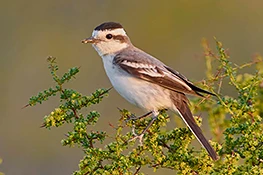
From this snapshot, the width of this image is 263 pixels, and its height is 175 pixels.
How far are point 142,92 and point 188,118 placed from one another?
19.4 inches

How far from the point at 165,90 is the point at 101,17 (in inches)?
231

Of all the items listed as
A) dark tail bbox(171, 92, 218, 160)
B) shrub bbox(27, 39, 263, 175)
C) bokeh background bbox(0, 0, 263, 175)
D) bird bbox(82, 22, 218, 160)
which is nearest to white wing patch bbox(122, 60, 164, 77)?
bird bbox(82, 22, 218, 160)

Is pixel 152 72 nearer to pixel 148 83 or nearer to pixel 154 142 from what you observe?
pixel 148 83

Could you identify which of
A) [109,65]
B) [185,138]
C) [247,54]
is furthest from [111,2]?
[185,138]

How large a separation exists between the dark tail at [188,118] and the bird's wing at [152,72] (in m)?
0.06

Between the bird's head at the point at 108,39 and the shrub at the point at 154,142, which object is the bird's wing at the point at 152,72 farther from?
the shrub at the point at 154,142

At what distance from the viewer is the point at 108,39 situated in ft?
14.6

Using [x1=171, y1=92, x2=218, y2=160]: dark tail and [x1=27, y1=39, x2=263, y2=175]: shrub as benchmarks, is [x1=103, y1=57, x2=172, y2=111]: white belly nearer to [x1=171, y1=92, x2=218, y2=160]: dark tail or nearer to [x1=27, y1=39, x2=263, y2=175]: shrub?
[x1=171, y1=92, x2=218, y2=160]: dark tail

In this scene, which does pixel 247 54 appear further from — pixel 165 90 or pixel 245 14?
pixel 165 90

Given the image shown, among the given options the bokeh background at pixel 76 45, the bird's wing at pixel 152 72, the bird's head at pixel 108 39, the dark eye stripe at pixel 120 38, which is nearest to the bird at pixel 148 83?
the bird's wing at pixel 152 72

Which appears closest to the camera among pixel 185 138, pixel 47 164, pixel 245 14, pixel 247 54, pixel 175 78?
pixel 185 138

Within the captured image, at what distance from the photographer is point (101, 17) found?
9.85 m

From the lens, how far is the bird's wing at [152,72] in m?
4.02

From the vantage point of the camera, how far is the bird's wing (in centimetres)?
402
